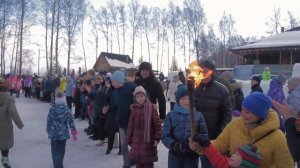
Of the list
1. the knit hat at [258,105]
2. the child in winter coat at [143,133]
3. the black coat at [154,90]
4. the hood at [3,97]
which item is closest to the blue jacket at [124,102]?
the black coat at [154,90]

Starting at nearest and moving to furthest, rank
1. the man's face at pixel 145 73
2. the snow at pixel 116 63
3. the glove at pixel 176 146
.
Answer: the glove at pixel 176 146, the man's face at pixel 145 73, the snow at pixel 116 63

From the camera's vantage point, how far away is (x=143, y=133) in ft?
21.1

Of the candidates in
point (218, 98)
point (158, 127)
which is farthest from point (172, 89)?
point (218, 98)

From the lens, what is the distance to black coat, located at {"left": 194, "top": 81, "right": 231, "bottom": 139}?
5.11m

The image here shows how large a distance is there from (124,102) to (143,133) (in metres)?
1.52

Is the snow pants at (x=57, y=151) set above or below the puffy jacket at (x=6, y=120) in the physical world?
below

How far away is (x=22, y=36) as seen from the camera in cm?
4478

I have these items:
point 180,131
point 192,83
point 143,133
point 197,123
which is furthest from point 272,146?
point 143,133

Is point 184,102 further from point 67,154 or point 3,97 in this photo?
point 67,154

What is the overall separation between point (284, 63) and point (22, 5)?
84.3ft

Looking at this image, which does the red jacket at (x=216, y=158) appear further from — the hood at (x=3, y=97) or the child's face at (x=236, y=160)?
the hood at (x=3, y=97)

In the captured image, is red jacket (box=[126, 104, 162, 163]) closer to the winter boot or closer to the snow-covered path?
the snow-covered path

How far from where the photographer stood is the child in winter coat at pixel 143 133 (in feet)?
20.9

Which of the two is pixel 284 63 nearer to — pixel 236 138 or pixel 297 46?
pixel 297 46
